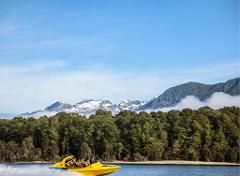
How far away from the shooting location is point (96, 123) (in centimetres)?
11119

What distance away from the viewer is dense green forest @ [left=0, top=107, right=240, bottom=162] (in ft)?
350

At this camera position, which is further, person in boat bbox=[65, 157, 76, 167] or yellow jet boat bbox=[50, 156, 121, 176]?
person in boat bbox=[65, 157, 76, 167]

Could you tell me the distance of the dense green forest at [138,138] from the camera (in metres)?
107

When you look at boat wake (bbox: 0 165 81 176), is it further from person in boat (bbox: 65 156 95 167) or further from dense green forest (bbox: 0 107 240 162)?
dense green forest (bbox: 0 107 240 162)

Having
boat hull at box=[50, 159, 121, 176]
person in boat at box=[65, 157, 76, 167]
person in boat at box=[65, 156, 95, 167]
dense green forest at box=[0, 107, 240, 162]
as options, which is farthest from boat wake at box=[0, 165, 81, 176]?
dense green forest at box=[0, 107, 240, 162]

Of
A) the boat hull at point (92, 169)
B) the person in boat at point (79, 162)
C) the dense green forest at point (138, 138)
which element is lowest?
the boat hull at point (92, 169)

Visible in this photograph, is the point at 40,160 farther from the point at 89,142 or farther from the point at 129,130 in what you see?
the point at 129,130

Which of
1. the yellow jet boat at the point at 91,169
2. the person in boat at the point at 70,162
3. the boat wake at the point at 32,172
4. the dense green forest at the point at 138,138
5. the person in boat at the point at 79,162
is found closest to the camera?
the boat wake at the point at 32,172

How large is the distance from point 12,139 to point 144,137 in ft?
104

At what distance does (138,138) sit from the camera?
356 feet

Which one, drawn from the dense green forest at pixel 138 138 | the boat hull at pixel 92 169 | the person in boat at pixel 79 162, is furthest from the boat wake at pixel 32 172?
the dense green forest at pixel 138 138

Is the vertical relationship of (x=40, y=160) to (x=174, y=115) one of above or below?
below

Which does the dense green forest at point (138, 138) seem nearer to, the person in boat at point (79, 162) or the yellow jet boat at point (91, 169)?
the yellow jet boat at point (91, 169)

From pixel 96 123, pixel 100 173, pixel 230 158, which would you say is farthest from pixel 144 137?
pixel 100 173
